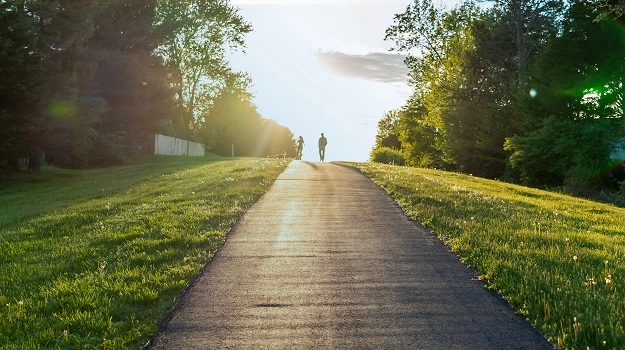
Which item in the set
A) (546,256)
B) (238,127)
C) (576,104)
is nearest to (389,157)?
(238,127)

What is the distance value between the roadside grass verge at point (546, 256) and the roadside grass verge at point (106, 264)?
4070 millimetres

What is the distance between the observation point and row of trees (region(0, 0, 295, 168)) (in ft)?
84.6

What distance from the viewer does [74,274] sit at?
299 inches

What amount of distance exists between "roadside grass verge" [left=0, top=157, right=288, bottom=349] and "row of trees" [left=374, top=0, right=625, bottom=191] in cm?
1808

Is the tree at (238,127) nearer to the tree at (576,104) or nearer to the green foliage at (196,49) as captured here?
the green foliage at (196,49)

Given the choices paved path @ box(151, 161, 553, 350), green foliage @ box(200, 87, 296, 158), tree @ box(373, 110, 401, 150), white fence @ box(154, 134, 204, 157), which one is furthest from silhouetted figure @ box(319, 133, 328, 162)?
tree @ box(373, 110, 401, 150)

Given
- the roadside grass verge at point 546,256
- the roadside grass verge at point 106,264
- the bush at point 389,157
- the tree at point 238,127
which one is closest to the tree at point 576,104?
the roadside grass verge at point 546,256

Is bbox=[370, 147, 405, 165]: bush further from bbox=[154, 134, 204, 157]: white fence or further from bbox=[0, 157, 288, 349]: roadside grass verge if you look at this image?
bbox=[0, 157, 288, 349]: roadside grass verge

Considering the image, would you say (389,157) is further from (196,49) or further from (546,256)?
(546,256)

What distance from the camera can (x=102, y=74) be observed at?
39.9 metres

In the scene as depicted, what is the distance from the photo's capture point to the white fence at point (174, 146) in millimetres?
49803

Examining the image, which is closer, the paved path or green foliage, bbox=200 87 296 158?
the paved path

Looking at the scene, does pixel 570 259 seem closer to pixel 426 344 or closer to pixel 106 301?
pixel 426 344

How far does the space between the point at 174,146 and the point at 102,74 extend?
660 inches
